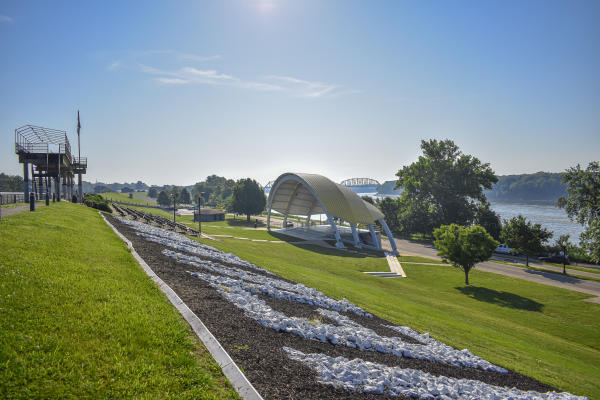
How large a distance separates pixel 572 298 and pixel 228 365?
34.5 meters

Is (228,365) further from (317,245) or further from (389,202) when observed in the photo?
(389,202)

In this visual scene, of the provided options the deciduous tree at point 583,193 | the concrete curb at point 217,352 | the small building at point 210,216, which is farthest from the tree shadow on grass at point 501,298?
the small building at point 210,216

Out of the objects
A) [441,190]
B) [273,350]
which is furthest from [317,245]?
[273,350]

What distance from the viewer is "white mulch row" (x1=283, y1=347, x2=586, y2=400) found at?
6.30 m

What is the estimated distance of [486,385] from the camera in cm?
786

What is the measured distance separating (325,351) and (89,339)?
5.31 metres

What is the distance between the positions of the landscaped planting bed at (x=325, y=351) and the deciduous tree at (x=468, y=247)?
2264 centimetres

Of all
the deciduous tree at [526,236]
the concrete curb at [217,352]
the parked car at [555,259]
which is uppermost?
the concrete curb at [217,352]

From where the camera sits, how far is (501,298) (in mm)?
26969

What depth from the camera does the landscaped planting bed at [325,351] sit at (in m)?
6.13

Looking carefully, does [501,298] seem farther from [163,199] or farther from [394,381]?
[163,199]

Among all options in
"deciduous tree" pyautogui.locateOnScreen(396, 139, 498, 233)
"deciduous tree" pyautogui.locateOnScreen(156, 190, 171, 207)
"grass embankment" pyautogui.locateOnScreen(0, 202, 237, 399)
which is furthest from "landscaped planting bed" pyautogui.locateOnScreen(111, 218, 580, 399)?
"deciduous tree" pyautogui.locateOnScreen(156, 190, 171, 207)

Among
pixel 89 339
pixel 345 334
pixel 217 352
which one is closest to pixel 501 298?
pixel 345 334

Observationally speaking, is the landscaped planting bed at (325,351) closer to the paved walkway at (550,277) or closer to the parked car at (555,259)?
the paved walkway at (550,277)
